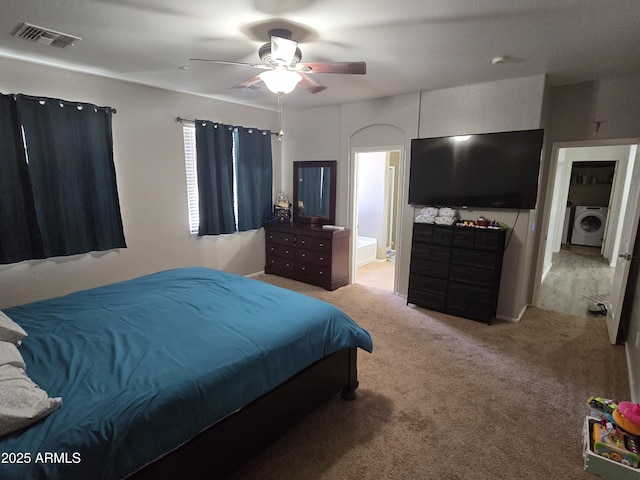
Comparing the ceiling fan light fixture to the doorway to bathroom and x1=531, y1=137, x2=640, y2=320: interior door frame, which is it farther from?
the doorway to bathroom

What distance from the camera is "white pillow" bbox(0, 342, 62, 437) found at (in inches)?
44.8

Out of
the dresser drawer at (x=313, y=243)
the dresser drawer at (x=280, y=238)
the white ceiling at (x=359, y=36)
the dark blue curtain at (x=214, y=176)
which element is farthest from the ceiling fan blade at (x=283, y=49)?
the dresser drawer at (x=280, y=238)

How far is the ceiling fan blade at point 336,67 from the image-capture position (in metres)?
2.23

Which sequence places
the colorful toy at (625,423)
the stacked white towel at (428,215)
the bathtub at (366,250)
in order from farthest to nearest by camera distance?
1. the bathtub at (366,250)
2. the stacked white towel at (428,215)
3. the colorful toy at (625,423)

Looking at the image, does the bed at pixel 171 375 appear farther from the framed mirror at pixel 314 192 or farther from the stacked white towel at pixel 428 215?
the framed mirror at pixel 314 192

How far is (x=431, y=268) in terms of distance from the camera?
153 inches

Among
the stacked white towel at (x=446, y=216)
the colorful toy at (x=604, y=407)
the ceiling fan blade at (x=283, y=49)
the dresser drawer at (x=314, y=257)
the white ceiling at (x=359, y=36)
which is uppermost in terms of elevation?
the white ceiling at (x=359, y=36)

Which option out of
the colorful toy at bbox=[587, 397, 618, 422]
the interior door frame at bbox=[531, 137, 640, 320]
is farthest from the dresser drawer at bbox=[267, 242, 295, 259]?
the colorful toy at bbox=[587, 397, 618, 422]

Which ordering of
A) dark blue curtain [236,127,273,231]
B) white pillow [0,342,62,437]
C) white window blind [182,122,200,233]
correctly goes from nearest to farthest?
white pillow [0,342,62,437], white window blind [182,122,200,233], dark blue curtain [236,127,273,231]

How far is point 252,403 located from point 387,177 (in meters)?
5.15

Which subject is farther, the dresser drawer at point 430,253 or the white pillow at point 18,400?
the dresser drawer at point 430,253

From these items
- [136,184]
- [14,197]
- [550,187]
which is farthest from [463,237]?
[14,197]

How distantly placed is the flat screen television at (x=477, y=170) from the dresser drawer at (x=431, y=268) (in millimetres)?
735

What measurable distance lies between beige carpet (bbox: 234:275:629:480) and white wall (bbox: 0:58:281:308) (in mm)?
2683
